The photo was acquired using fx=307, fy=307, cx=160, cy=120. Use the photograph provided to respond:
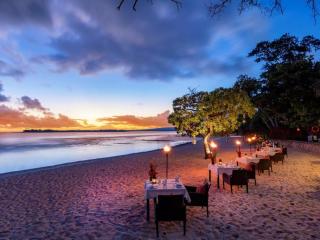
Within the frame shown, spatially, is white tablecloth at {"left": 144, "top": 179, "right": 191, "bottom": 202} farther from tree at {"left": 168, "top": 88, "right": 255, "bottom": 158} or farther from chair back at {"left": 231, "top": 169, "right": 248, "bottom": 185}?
tree at {"left": 168, "top": 88, "right": 255, "bottom": 158}

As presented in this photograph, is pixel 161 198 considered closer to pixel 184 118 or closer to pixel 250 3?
pixel 250 3

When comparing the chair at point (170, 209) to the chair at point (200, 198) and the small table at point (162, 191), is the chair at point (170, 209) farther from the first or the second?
the chair at point (200, 198)

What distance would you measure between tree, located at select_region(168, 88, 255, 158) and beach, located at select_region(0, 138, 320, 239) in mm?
7267

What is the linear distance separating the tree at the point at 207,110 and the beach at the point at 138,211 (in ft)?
23.8

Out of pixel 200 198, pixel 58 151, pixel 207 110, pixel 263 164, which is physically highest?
pixel 207 110

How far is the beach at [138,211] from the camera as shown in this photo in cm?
686

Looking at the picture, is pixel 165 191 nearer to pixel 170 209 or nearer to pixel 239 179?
pixel 170 209

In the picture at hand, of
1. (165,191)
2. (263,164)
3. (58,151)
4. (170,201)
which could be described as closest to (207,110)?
(263,164)

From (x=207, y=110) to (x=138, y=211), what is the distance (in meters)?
13.0

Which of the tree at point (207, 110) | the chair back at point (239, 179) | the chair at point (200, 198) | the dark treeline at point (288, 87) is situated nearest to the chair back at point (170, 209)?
the chair at point (200, 198)

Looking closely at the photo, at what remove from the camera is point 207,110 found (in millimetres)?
20609

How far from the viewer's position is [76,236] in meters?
6.77

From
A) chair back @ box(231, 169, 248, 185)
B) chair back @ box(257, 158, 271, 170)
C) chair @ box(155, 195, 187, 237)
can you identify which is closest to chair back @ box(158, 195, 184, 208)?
chair @ box(155, 195, 187, 237)

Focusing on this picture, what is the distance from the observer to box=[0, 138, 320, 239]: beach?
22.5 ft
